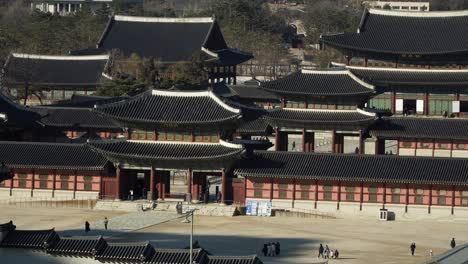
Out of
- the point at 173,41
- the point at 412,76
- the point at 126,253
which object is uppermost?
the point at 126,253

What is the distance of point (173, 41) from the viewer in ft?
406

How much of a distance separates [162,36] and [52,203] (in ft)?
158

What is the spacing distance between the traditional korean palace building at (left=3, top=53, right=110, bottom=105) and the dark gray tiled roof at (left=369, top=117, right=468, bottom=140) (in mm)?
30335

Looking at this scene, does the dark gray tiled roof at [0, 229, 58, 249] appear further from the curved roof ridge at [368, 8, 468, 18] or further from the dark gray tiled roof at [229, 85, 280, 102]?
the dark gray tiled roof at [229, 85, 280, 102]

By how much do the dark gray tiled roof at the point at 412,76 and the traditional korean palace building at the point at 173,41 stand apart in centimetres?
2113

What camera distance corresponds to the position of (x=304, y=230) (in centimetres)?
7138

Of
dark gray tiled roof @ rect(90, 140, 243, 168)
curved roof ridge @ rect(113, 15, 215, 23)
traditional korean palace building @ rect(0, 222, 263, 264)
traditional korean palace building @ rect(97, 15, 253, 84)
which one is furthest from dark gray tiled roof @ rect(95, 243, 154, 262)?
curved roof ridge @ rect(113, 15, 215, 23)

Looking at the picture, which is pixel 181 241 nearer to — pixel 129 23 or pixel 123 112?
pixel 123 112

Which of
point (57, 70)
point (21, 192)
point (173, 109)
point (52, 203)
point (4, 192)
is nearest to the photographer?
point (173, 109)

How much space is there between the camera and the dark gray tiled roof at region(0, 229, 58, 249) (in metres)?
55.7

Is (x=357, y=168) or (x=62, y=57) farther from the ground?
(x=357, y=168)

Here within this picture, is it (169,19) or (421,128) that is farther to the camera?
(169,19)

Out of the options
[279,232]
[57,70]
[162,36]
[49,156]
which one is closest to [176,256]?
[279,232]

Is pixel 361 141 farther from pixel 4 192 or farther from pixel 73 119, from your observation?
pixel 4 192
